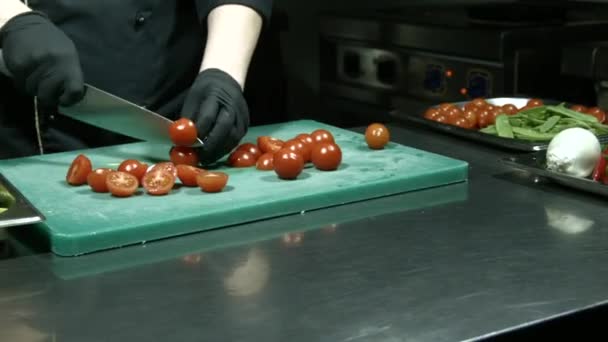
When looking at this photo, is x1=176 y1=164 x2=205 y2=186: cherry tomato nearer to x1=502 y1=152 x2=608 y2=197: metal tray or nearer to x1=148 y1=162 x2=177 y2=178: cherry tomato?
x1=148 y1=162 x2=177 y2=178: cherry tomato

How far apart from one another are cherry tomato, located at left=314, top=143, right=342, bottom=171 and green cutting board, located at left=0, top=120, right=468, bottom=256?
0.01 meters

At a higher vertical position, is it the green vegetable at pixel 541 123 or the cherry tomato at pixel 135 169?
the cherry tomato at pixel 135 169

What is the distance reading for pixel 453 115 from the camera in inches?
73.0

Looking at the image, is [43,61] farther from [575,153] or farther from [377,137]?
[575,153]

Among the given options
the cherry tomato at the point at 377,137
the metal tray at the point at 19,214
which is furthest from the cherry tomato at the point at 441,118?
the metal tray at the point at 19,214

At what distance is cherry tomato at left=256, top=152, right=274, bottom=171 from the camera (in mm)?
1536

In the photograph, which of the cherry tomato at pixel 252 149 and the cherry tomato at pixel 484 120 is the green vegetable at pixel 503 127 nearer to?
the cherry tomato at pixel 484 120

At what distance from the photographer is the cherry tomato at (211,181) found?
140 centimetres

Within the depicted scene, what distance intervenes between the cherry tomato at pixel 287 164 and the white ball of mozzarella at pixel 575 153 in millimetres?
398

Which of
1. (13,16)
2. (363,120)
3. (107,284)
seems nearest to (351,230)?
(107,284)

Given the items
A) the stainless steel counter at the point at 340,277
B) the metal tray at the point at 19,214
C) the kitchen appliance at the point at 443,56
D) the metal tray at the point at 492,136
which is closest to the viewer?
the stainless steel counter at the point at 340,277

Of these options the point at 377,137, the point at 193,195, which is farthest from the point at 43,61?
the point at 377,137

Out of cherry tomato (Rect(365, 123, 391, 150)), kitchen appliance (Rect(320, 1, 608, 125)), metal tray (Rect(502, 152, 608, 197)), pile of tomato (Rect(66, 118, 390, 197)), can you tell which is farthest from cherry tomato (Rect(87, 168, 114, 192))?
kitchen appliance (Rect(320, 1, 608, 125))

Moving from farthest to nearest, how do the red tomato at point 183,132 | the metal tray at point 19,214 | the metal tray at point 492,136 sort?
the metal tray at point 492,136, the red tomato at point 183,132, the metal tray at point 19,214
